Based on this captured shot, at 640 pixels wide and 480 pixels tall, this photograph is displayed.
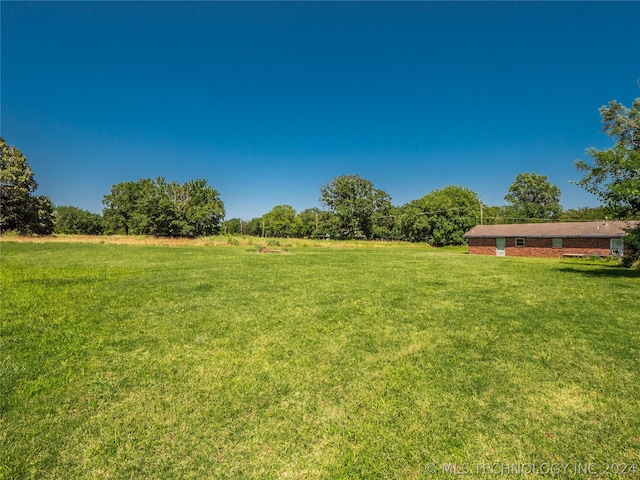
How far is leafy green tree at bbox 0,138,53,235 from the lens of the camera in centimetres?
3638

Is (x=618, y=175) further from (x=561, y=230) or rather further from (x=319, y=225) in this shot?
(x=319, y=225)

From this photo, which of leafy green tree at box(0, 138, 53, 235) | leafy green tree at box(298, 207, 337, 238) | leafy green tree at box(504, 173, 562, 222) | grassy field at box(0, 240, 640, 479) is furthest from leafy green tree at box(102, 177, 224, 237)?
leafy green tree at box(504, 173, 562, 222)

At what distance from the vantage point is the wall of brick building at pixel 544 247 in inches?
1196

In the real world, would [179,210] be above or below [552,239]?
above

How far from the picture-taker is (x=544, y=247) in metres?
33.4

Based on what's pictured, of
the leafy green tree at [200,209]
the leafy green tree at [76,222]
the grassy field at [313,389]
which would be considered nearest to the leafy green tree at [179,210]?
the leafy green tree at [200,209]

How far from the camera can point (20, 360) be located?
14.1 ft

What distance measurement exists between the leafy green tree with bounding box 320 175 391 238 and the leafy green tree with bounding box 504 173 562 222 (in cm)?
3344

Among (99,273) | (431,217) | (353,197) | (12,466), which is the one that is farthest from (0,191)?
(431,217)

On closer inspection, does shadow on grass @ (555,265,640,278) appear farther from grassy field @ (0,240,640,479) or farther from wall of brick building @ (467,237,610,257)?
wall of brick building @ (467,237,610,257)

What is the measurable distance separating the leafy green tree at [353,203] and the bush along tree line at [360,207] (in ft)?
0.76

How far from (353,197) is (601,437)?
6863 centimetres

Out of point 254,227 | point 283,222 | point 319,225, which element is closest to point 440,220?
point 319,225

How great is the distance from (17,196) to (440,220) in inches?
2452
